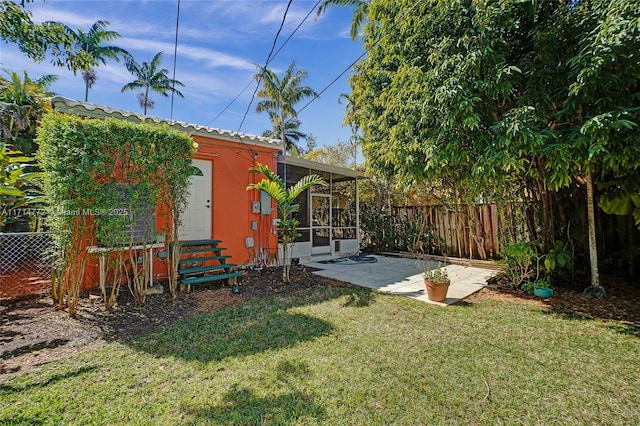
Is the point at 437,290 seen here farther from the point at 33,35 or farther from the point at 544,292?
the point at 33,35

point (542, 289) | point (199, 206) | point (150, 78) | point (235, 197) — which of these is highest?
point (150, 78)

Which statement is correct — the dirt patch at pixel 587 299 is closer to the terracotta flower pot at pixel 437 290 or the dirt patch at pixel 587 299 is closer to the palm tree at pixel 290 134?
the terracotta flower pot at pixel 437 290

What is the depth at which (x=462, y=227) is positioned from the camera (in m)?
9.12

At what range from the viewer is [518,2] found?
13.3ft

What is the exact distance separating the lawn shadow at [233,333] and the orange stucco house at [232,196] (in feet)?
7.26

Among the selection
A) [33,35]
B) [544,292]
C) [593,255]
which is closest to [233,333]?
[33,35]

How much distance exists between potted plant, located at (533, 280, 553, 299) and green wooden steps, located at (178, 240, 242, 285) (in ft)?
19.6

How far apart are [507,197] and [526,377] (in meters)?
4.75

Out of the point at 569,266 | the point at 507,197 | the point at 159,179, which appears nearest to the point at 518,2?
the point at 507,197

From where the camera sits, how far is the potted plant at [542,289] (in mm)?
5227

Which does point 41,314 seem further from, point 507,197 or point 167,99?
point 167,99

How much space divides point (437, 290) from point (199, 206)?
5688 mm

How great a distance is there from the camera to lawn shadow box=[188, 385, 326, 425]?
218 centimetres

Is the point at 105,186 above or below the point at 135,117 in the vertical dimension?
below
